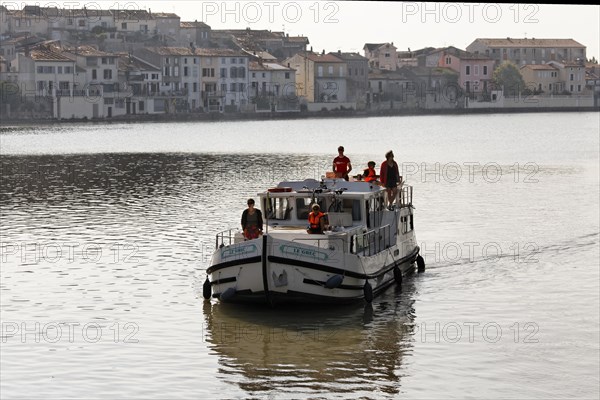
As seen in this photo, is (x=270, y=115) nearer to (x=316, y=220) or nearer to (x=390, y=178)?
(x=390, y=178)

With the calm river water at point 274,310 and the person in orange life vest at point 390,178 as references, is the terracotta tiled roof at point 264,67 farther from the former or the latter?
the person in orange life vest at point 390,178

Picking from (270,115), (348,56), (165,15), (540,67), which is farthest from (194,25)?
(540,67)

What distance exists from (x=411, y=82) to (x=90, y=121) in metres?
51.2

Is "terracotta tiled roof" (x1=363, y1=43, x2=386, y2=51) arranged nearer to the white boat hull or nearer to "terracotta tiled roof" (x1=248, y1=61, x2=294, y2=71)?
"terracotta tiled roof" (x1=248, y1=61, x2=294, y2=71)

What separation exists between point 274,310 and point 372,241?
254 cm

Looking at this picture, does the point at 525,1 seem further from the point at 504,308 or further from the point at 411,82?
the point at 411,82

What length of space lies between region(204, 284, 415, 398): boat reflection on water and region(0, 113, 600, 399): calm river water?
41 mm

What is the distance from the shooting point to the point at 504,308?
69.9 ft

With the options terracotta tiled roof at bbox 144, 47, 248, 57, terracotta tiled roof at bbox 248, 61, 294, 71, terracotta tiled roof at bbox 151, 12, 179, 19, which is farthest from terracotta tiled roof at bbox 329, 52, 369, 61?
terracotta tiled roof at bbox 151, 12, 179, 19

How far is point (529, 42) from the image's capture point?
605 feet

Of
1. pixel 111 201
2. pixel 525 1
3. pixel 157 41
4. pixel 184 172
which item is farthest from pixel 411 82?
pixel 525 1

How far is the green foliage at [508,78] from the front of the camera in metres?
164

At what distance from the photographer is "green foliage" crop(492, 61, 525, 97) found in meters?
164

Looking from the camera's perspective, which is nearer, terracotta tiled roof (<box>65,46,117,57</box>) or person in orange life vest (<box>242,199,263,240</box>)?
person in orange life vest (<box>242,199,263,240</box>)
